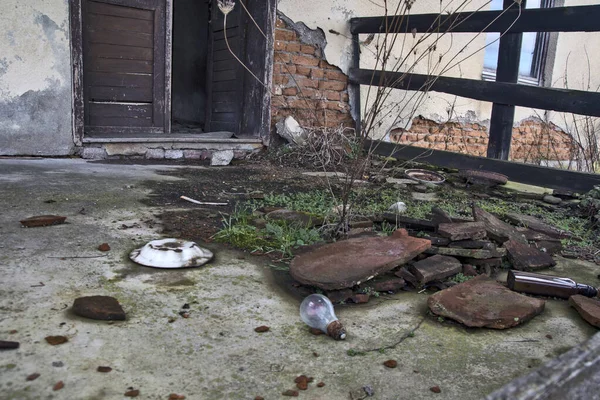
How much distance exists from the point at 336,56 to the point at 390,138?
4.28 feet

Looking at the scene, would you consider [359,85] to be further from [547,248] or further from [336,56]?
[547,248]

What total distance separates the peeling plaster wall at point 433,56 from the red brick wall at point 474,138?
10 centimetres

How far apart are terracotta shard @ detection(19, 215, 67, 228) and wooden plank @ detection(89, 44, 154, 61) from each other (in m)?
3.06

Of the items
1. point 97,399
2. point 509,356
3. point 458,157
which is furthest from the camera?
point 458,157

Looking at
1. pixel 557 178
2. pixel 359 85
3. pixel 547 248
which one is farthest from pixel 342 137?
pixel 547 248

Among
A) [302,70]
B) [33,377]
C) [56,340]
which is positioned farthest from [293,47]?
[33,377]

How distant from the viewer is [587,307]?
158 centimetres

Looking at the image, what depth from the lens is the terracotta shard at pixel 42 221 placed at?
211cm

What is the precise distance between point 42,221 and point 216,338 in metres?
1.27

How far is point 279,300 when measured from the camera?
1.60m

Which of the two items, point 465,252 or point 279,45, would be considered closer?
point 465,252

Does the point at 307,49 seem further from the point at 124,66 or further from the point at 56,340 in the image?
the point at 56,340

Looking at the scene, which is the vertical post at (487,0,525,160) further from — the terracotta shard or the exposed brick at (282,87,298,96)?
the terracotta shard

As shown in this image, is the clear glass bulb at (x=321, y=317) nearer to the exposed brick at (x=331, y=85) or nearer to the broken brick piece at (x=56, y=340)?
the broken brick piece at (x=56, y=340)
